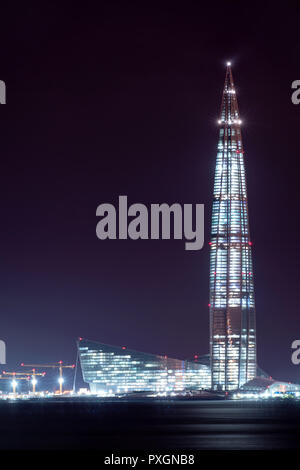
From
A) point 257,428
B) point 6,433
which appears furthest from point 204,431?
point 6,433

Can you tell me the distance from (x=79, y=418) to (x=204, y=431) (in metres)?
37.4

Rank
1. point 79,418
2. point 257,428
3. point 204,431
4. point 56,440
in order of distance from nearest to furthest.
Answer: point 56,440 → point 204,431 → point 257,428 → point 79,418

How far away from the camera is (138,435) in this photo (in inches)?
4638

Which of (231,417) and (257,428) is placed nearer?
(257,428)

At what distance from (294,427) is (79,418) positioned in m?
37.3
